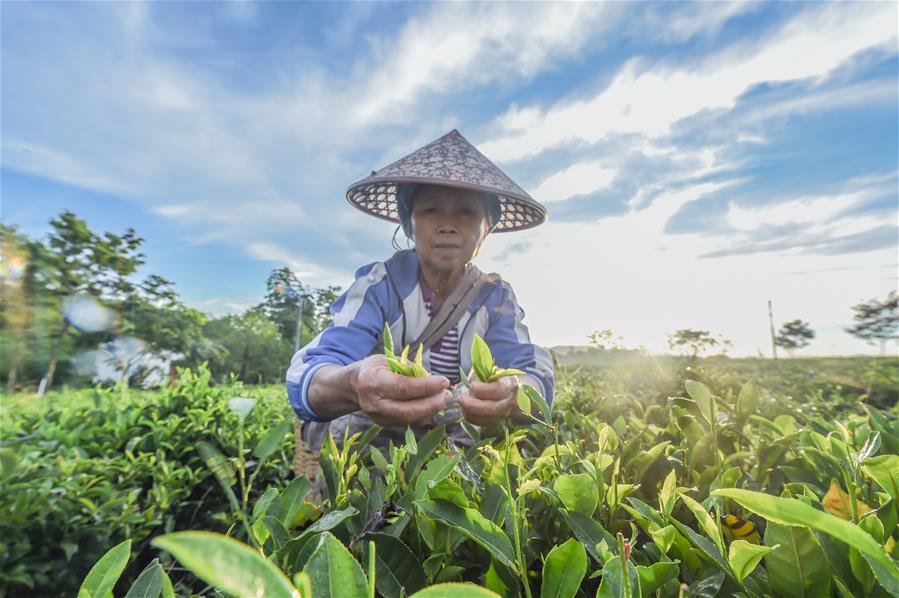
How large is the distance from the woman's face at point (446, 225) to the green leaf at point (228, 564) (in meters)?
1.59

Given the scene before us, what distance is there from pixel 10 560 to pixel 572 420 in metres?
1.72

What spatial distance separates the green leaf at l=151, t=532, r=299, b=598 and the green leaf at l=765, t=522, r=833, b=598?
0.36 m

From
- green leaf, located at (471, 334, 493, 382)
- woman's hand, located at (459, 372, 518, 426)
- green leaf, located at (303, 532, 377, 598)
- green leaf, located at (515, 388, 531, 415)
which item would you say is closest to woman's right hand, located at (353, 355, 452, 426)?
woman's hand, located at (459, 372, 518, 426)

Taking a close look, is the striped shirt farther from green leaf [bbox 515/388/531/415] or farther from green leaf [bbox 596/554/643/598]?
green leaf [bbox 596/554/643/598]

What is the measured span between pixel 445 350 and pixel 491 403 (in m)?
0.94

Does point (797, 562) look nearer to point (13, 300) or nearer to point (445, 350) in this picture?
point (445, 350)

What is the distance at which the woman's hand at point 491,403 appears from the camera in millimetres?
914

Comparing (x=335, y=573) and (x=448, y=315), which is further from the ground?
(x=448, y=315)

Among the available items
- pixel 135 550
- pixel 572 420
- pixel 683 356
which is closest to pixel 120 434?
pixel 135 550

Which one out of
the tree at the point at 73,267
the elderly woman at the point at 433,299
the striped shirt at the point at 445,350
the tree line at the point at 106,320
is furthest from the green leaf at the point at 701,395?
the tree at the point at 73,267

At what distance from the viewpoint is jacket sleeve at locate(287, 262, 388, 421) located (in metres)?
1.50

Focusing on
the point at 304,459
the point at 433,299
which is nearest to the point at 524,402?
the point at 433,299

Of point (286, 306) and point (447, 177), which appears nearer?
Answer: point (447, 177)

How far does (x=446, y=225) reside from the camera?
1.77 meters
